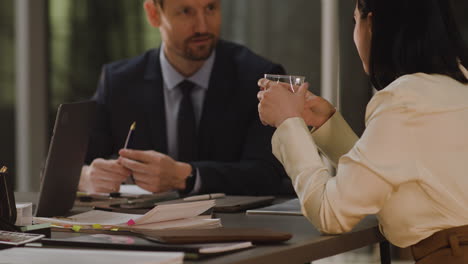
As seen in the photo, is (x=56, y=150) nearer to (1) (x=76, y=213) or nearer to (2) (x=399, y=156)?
(1) (x=76, y=213)

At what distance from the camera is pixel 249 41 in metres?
5.41

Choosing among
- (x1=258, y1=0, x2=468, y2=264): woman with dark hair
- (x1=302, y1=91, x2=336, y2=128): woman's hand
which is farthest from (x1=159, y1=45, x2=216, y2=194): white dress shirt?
(x1=258, y1=0, x2=468, y2=264): woman with dark hair

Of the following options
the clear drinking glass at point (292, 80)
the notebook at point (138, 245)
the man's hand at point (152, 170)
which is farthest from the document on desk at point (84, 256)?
the man's hand at point (152, 170)

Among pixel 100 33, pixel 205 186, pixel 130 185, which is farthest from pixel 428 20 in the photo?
pixel 100 33

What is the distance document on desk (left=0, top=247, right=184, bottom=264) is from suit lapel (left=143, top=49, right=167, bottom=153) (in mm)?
1834

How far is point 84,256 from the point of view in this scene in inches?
62.8

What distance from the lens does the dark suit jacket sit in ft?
11.5

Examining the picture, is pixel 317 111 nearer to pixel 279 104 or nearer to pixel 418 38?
pixel 279 104

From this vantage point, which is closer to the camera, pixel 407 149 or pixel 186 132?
pixel 407 149

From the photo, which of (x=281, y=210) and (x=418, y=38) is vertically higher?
(x=418, y=38)

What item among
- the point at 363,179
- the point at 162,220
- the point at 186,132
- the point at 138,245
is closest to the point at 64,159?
the point at 162,220

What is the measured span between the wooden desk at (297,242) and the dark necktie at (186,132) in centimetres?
114

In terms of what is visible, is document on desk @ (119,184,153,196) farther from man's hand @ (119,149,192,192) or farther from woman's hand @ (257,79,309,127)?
woman's hand @ (257,79,309,127)

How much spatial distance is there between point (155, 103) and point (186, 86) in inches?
5.9
